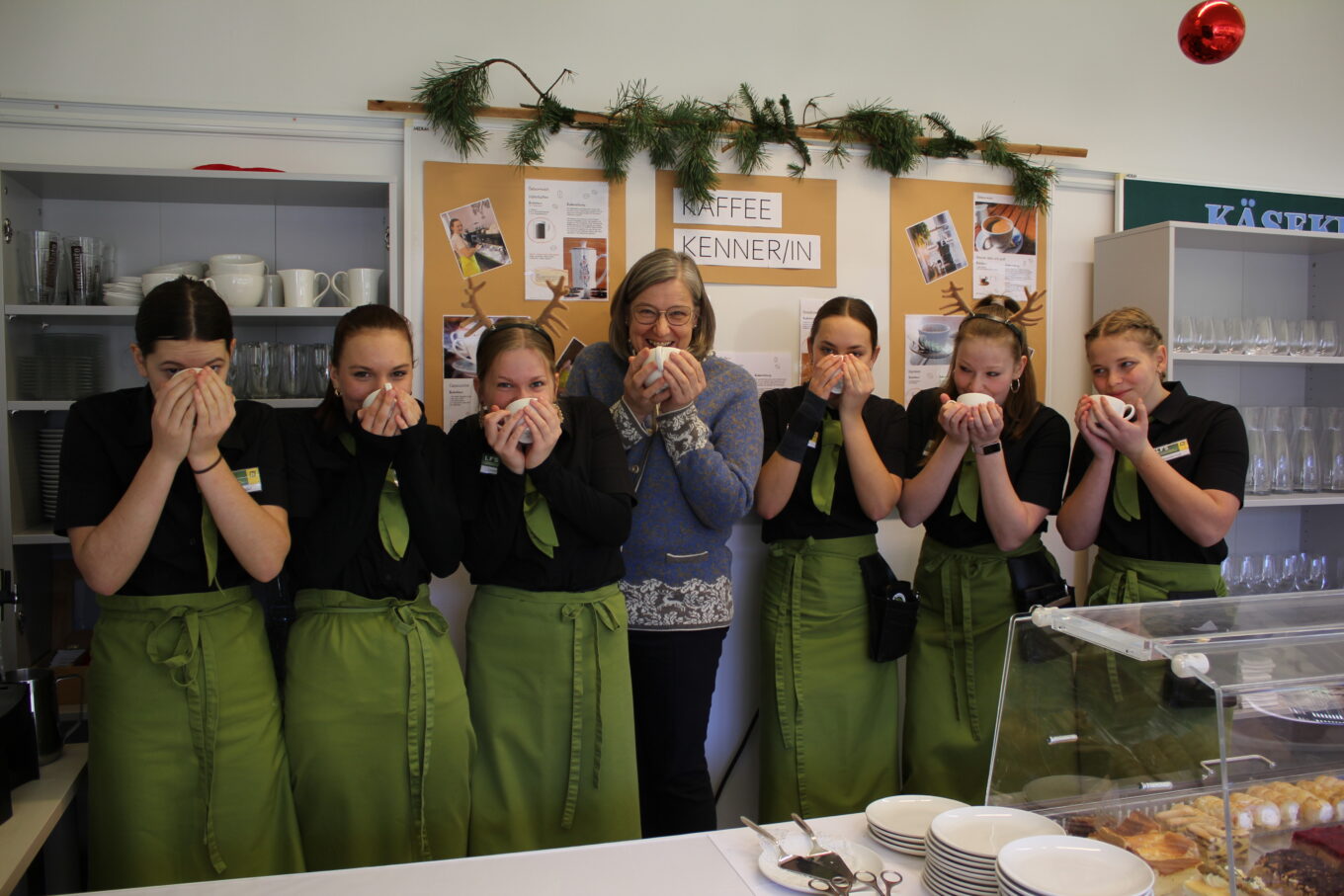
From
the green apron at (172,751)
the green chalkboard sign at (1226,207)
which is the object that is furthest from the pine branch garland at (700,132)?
the green apron at (172,751)

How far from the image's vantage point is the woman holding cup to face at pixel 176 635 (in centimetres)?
176

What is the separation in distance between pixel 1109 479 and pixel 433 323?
1.88 meters

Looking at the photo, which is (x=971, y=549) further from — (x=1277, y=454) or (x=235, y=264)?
(x=235, y=264)

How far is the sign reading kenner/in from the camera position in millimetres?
2797

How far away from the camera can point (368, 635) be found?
1.89 m

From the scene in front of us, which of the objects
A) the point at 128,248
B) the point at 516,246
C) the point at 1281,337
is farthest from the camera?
the point at 1281,337

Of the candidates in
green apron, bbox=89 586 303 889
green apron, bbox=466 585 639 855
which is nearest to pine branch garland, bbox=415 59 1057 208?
green apron, bbox=466 585 639 855

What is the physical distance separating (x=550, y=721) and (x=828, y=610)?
0.80m

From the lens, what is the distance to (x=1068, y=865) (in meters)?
1.14

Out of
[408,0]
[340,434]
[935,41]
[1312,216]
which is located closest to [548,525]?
[340,434]

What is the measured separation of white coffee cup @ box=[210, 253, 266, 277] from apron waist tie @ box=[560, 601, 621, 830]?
49.1 inches

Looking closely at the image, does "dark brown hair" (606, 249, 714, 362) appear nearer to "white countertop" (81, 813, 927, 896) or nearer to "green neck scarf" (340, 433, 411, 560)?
"green neck scarf" (340, 433, 411, 560)

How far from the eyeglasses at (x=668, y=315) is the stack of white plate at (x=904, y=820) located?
1.18m

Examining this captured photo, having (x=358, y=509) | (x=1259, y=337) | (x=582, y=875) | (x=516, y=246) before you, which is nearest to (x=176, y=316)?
(x=358, y=509)
